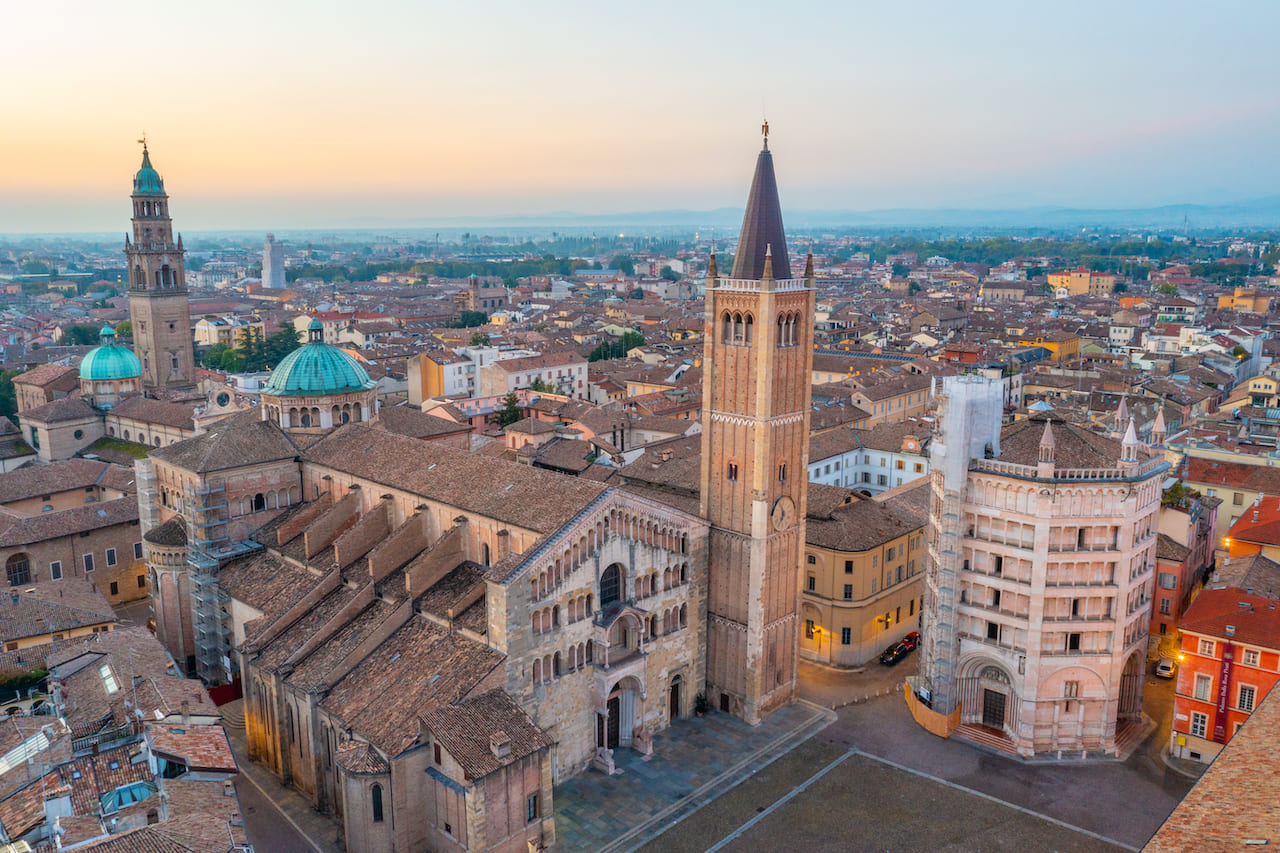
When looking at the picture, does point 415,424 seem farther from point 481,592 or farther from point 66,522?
point 481,592

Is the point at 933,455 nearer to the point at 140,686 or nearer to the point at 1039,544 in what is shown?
the point at 1039,544

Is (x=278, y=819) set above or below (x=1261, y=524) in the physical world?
below

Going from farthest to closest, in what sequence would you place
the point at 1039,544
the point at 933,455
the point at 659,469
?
the point at 659,469
the point at 933,455
the point at 1039,544

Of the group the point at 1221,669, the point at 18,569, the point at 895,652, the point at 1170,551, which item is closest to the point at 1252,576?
the point at 1170,551

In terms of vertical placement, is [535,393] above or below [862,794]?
above

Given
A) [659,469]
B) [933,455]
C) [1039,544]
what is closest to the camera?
[1039,544]

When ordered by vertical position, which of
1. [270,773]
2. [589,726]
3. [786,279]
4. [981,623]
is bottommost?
[270,773]

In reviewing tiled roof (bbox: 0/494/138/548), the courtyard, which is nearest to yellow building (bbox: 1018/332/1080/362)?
the courtyard

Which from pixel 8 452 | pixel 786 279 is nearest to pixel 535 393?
pixel 8 452
